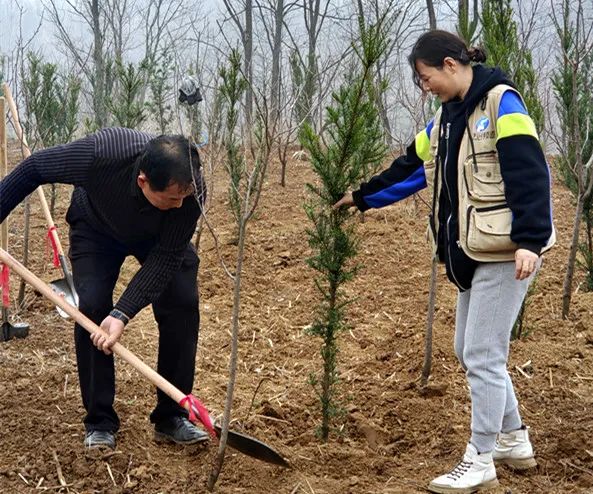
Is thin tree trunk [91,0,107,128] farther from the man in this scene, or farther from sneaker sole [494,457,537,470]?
sneaker sole [494,457,537,470]

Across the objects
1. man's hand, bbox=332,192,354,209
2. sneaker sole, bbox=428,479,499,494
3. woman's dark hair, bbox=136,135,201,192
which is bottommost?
sneaker sole, bbox=428,479,499,494

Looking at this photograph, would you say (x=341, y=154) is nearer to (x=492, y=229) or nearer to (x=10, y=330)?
(x=492, y=229)

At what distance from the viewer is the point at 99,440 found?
3.62 meters

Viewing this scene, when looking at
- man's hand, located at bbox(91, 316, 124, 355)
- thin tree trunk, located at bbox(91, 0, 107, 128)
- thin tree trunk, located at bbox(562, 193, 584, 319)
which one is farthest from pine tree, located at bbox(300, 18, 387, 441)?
thin tree trunk, located at bbox(91, 0, 107, 128)

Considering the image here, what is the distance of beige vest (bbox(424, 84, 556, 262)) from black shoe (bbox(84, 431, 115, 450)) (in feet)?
6.23

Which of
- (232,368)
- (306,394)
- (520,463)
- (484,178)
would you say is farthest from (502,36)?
(232,368)

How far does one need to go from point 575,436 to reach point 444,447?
654mm

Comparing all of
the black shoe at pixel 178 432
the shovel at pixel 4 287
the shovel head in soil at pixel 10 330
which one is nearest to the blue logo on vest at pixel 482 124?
the black shoe at pixel 178 432

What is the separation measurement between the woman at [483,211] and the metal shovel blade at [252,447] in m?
0.71

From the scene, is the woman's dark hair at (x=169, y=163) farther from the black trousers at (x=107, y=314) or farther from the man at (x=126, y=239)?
the black trousers at (x=107, y=314)

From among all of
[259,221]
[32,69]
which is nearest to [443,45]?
[259,221]

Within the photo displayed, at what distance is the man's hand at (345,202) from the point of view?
3529mm

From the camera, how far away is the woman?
116 inches

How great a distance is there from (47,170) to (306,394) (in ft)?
7.06
